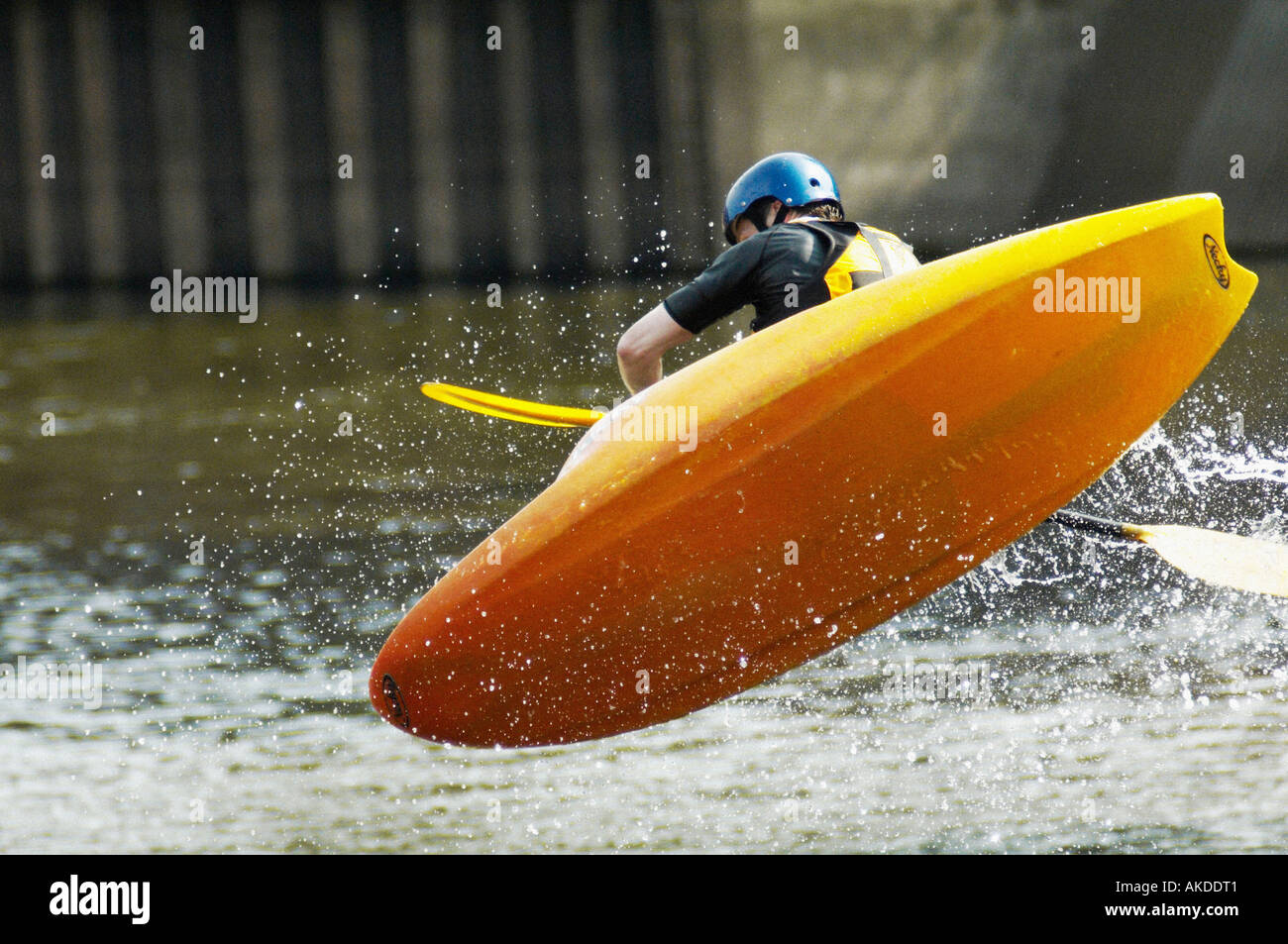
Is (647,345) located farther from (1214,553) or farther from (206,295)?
(206,295)

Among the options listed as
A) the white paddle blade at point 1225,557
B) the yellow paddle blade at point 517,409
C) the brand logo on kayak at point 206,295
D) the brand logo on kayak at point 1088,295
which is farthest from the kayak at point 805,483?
the brand logo on kayak at point 206,295

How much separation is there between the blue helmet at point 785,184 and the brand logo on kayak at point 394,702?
5.83 feet

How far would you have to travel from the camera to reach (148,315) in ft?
59.5

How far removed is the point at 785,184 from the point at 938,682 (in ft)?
5.74

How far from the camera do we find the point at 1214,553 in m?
5.00

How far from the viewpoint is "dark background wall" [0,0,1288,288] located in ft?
69.4

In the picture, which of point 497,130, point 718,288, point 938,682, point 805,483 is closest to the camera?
point 805,483

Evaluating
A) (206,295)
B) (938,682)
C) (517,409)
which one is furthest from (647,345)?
(206,295)

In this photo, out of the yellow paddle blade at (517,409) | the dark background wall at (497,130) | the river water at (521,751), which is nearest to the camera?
the river water at (521,751)

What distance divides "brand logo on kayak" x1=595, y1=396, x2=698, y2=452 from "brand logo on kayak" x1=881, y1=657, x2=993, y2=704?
132cm

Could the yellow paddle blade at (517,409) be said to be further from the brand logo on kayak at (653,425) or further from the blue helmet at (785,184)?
the blue helmet at (785,184)

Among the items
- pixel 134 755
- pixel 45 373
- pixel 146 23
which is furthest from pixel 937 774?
pixel 146 23

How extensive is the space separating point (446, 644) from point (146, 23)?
1934 centimetres

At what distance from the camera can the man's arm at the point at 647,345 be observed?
470 centimetres
